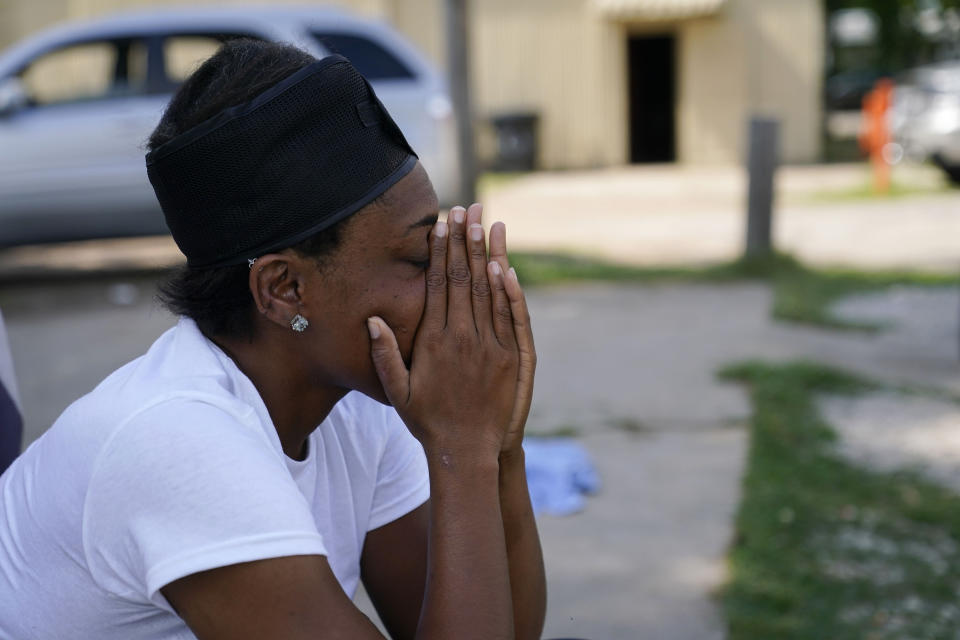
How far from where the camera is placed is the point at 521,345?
5.55 ft

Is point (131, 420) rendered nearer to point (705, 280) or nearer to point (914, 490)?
point (914, 490)

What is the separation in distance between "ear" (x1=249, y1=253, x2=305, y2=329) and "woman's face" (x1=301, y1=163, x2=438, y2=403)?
2 centimetres

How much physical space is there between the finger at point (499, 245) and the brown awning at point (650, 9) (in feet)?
54.4

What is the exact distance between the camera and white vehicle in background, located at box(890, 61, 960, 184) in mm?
13719

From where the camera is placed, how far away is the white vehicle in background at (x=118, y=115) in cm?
836

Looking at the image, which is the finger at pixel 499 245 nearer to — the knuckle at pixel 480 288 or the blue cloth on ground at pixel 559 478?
the knuckle at pixel 480 288

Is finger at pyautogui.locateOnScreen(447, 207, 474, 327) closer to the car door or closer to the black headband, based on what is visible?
the black headband

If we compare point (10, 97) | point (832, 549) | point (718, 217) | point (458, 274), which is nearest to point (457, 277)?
point (458, 274)

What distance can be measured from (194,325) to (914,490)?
310 cm

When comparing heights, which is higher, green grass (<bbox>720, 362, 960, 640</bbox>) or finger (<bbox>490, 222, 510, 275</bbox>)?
finger (<bbox>490, 222, 510, 275</bbox>)

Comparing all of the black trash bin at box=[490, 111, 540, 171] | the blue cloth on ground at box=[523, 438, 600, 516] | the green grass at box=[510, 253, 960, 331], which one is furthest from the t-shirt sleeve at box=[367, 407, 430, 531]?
the black trash bin at box=[490, 111, 540, 171]

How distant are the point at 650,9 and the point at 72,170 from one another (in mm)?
11475

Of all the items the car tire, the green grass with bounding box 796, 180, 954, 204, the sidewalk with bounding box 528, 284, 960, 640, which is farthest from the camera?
the car tire

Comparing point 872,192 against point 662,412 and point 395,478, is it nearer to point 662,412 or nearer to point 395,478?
point 662,412
